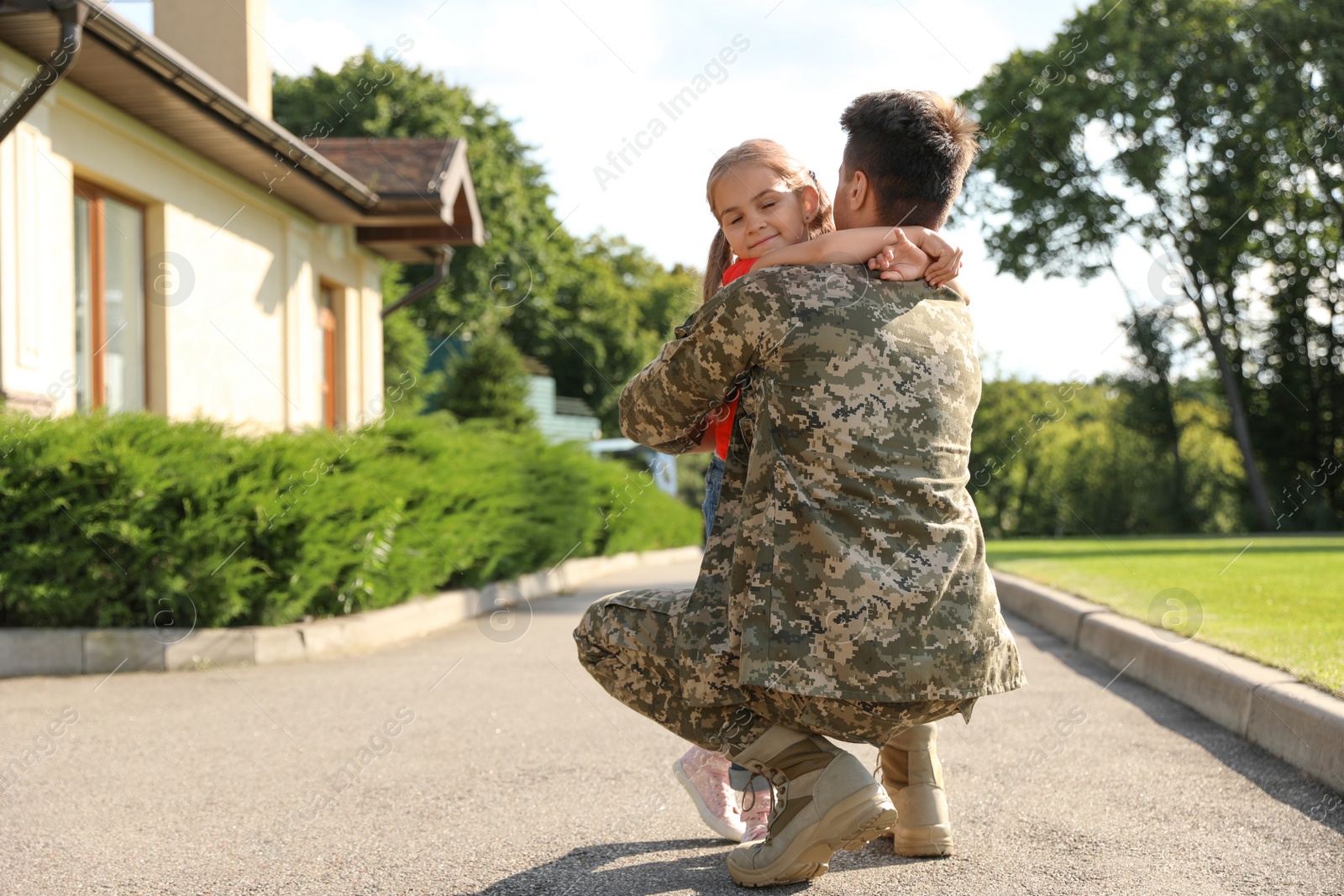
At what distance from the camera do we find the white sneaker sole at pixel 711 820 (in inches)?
129

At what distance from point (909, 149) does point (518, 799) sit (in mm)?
2478

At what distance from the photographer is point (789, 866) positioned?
8.95 feet

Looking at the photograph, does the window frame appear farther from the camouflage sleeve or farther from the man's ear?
the man's ear

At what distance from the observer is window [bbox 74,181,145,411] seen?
10.1 metres

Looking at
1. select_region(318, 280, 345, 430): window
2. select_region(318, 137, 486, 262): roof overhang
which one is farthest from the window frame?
select_region(318, 280, 345, 430): window

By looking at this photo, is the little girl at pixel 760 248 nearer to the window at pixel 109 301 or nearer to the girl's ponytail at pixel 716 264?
the girl's ponytail at pixel 716 264

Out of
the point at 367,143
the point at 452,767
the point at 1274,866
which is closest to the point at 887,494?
the point at 1274,866

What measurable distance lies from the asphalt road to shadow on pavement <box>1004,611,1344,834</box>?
16 mm

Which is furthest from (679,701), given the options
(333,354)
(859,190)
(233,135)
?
(333,354)

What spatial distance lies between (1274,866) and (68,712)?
5.03 meters

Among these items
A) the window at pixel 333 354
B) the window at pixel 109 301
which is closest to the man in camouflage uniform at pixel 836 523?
the window at pixel 109 301

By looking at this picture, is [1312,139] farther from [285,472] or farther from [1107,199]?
[285,472]

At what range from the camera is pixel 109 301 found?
10.5 meters

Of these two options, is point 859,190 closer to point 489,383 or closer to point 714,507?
point 714,507
